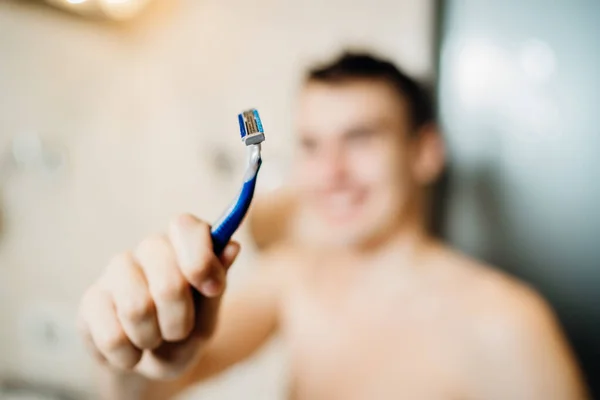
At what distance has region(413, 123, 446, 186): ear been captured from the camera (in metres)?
0.79

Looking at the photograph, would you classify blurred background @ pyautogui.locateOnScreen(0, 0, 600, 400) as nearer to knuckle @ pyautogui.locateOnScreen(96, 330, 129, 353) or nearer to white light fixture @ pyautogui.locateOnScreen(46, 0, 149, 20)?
white light fixture @ pyautogui.locateOnScreen(46, 0, 149, 20)

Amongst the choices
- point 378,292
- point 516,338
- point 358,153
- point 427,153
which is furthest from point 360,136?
point 516,338

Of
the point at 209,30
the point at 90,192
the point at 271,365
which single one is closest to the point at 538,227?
the point at 271,365

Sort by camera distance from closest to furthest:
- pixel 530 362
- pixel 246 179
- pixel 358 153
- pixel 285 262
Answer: pixel 246 179, pixel 530 362, pixel 358 153, pixel 285 262

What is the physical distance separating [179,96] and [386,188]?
0.43 meters

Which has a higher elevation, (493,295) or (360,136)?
(360,136)

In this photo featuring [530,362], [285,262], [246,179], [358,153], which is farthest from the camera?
[285,262]

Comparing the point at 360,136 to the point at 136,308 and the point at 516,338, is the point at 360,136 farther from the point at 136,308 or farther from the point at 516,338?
the point at 136,308

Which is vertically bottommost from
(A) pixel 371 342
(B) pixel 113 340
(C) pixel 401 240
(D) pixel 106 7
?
(A) pixel 371 342

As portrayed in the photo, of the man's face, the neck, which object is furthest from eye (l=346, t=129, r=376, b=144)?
the neck

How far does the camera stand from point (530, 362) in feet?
2.10

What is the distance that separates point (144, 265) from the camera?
1.00 ft

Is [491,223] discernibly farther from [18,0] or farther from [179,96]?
[18,0]

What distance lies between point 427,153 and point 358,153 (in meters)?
0.14
